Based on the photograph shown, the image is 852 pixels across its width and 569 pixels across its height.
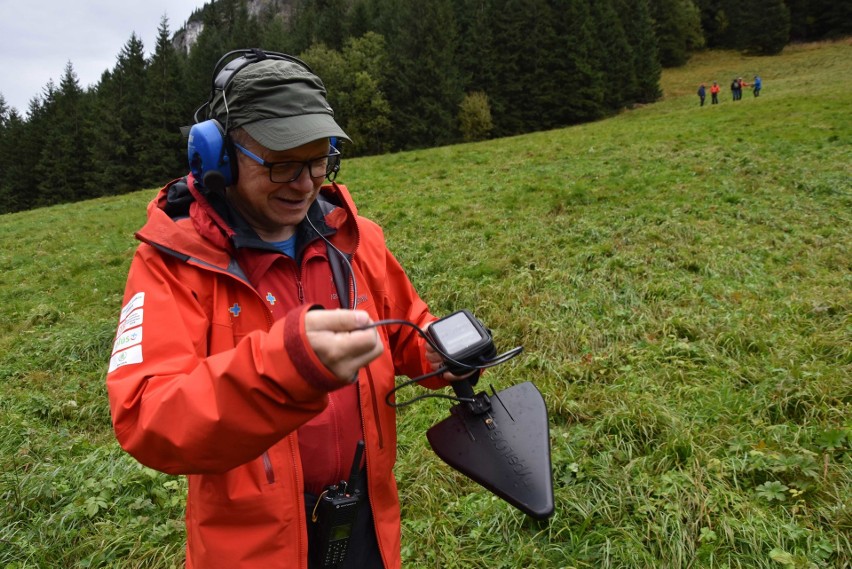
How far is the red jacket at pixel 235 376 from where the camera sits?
3.56 feet

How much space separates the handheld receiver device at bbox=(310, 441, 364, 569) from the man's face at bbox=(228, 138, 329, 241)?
80cm

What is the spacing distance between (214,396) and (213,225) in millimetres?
652

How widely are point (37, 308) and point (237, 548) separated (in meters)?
9.17

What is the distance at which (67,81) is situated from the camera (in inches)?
1889

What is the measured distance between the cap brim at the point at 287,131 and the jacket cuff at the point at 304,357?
664 mm

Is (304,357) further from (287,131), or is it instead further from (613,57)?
(613,57)

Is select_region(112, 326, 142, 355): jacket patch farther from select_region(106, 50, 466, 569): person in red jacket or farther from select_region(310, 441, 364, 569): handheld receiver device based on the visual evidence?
select_region(310, 441, 364, 569): handheld receiver device

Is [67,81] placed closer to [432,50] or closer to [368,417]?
[432,50]

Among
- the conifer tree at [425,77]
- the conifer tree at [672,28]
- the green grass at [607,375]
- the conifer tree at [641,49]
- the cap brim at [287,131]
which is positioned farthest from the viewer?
the conifer tree at [672,28]

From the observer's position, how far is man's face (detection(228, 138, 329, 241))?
158 cm

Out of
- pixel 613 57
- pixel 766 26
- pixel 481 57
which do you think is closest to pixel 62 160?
pixel 481 57

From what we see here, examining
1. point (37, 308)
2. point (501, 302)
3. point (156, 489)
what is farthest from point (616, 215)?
point (37, 308)

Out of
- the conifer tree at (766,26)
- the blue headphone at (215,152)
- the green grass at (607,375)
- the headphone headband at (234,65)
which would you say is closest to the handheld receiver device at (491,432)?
the blue headphone at (215,152)

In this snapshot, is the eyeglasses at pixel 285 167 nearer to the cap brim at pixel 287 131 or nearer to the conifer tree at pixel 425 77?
the cap brim at pixel 287 131
